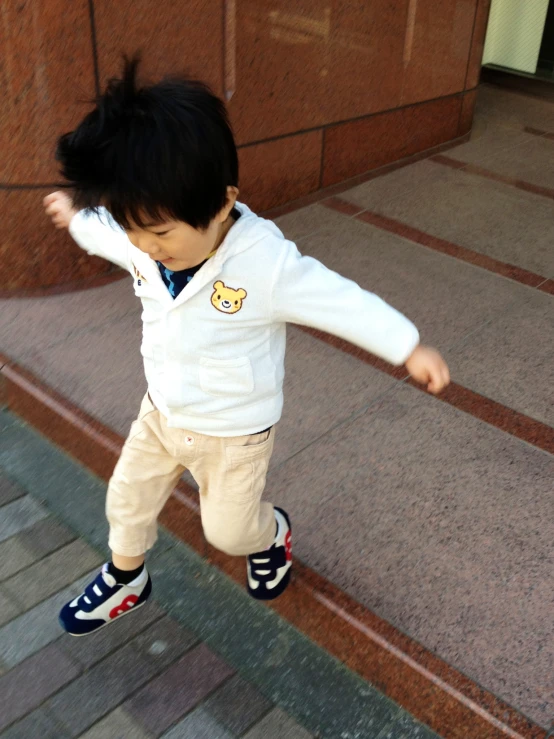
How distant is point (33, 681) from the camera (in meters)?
2.30

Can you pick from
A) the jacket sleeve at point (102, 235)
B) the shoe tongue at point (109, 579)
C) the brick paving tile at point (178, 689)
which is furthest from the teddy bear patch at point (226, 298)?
the brick paving tile at point (178, 689)

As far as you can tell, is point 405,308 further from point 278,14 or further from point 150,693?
point 150,693

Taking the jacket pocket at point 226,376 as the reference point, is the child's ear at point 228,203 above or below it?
above

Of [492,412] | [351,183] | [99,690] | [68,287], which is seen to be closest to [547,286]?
[492,412]

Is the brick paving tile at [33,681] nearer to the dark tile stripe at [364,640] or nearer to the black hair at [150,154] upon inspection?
the dark tile stripe at [364,640]

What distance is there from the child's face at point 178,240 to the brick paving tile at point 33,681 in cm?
118

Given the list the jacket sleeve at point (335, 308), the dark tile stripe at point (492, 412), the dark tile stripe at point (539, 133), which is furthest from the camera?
the dark tile stripe at point (539, 133)

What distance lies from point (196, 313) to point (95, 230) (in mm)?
399

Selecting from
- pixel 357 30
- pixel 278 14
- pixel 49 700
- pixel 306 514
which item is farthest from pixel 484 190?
pixel 49 700

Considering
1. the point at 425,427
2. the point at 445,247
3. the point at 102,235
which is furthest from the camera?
the point at 445,247

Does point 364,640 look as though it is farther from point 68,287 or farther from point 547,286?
point 547,286

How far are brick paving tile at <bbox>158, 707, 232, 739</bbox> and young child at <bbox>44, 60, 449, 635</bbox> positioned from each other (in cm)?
38

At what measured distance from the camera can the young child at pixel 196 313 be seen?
1.67 metres

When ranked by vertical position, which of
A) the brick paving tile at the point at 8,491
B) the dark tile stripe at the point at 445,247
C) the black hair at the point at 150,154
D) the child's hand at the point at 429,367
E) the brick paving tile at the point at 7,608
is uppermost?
the black hair at the point at 150,154
